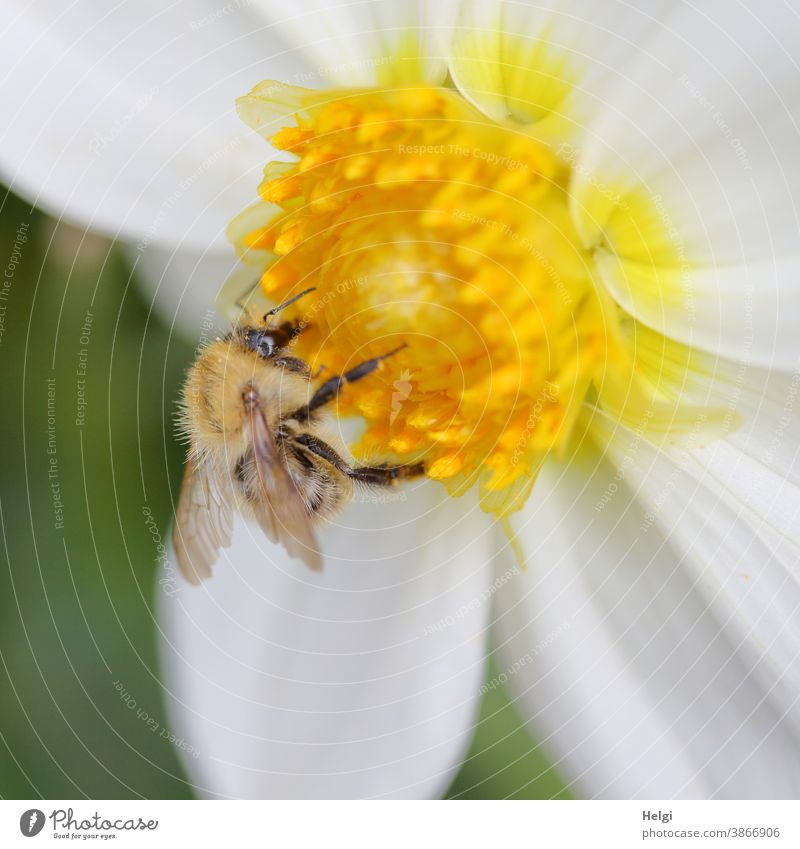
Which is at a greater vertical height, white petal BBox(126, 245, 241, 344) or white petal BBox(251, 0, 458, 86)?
white petal BBox(251, 0, 458, 86)

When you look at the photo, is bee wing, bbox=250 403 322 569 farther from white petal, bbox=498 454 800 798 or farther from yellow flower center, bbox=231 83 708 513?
white petal, bbox=498 454 800 798

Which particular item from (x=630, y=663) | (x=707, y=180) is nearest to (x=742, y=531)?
(x=630, y=663)

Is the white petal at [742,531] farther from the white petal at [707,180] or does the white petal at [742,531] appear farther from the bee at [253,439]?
the bee at [253,439]

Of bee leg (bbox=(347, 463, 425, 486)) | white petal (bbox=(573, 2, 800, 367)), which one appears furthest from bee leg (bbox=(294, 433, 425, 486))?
white petal (bbox=(573, 2, 800, 367))

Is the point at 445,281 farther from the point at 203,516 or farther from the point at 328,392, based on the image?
the point at 203,516

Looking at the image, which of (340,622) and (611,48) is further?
(340,622)

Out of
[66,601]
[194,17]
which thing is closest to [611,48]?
[194,17]
